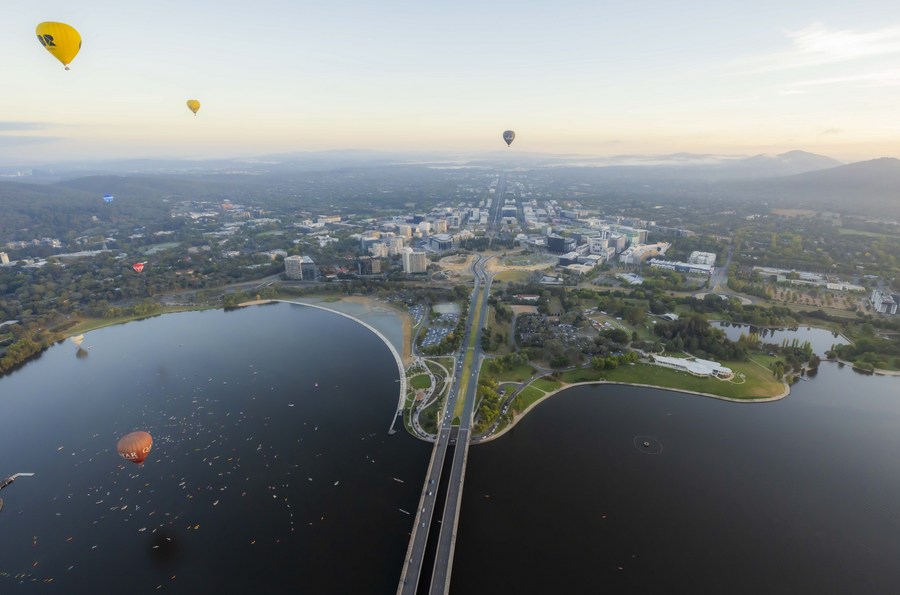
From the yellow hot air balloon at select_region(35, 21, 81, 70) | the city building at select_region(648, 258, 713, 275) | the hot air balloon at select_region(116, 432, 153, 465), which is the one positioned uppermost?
the yellow hot air balloon at select_region(35, 21, 81, 70)

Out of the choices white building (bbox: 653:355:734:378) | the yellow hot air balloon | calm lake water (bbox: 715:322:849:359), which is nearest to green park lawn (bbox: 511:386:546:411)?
white building (bbox: 653:355:734:378)

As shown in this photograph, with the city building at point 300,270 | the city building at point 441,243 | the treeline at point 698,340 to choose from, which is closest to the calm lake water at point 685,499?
the treeline at point 698,340

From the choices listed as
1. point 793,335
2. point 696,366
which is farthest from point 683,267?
point 696,366

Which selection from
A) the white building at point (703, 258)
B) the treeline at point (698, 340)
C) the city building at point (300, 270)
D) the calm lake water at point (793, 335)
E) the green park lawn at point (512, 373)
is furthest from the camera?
the white building at point (703, 258)

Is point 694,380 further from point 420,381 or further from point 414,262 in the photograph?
point 414,262

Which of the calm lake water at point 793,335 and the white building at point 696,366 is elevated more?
the white building at point 696,366

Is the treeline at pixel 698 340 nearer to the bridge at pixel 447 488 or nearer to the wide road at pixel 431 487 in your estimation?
the wide road at pixel 431 487

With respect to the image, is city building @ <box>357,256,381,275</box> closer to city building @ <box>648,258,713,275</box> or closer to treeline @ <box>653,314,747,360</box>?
treeline @ <box>653,314,747,360</box>

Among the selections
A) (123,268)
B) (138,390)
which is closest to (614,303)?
(138,390)

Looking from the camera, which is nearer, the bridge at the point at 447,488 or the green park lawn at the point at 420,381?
the bridge at the point at 447,488
